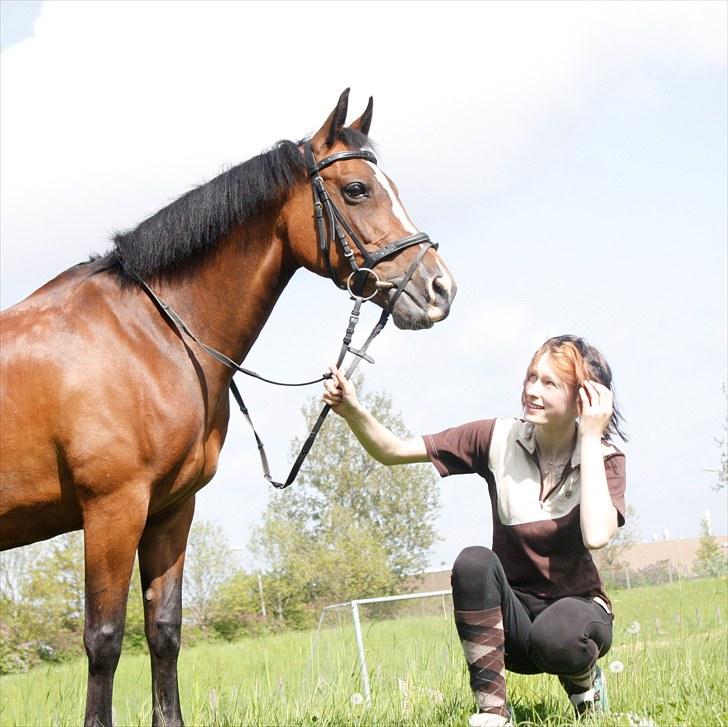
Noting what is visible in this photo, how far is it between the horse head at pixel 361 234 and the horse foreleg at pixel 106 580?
4.54ft

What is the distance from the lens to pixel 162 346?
4270 millimetres

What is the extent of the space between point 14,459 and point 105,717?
45.5 inches

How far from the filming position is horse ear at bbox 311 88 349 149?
14.9 feet

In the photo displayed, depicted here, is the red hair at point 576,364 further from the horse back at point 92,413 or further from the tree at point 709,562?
the tree at point 709,562

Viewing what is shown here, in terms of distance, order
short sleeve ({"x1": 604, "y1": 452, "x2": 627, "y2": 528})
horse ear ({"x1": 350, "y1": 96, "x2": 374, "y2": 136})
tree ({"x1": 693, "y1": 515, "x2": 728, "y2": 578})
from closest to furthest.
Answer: short sleeve ({"x1": 604, "y1": 452, "x2": 627, "y2": 528}), horse ear ({"x1": 350, "y1": 96, "x2": 374, "y2": 136}), tree ({"x1": 693, "y1": 515, "x2": 728, "y2": 578})

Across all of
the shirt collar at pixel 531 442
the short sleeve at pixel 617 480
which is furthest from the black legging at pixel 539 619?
the shirt collar at pixel 531 442

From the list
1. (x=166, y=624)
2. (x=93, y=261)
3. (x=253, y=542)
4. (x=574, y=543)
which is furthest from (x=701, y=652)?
(x=253, y=542)

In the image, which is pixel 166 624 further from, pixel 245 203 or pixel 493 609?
pixel 245 203

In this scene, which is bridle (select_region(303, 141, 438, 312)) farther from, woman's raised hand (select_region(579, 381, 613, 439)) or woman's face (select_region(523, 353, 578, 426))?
woman's raised hand (select_region(579, 381, 613, 439))

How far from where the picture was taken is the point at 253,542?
4134 centimetres

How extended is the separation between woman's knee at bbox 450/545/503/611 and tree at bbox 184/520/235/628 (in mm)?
34479

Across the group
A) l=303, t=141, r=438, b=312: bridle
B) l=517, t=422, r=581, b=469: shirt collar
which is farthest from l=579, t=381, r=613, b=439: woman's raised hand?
l=303, t=141, r=438, b=312: bridle

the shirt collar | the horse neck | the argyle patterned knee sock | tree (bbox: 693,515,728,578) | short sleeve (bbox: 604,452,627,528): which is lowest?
tree (bbox: 693,515,728,578)

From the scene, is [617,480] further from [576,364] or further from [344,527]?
[344,527]
